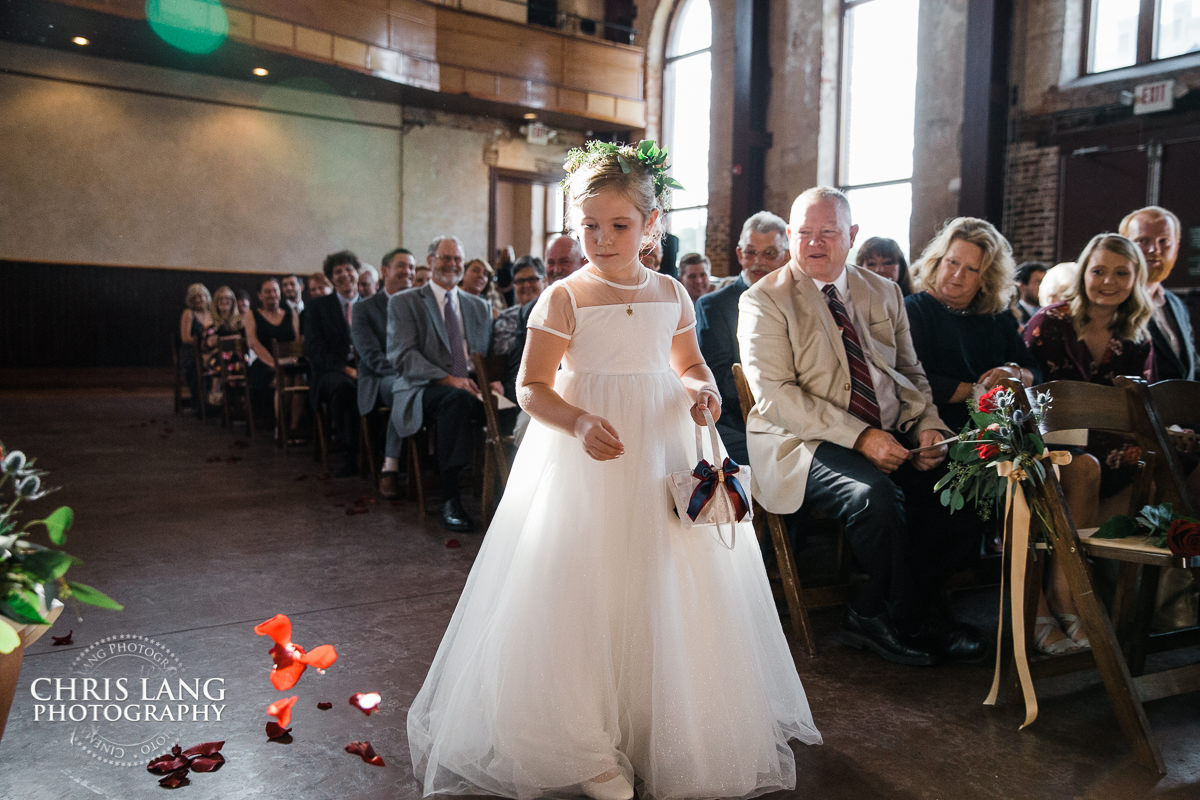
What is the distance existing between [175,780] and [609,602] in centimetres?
111

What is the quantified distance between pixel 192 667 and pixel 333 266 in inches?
191

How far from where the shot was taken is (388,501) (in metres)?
5.79

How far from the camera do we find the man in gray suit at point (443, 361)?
17.6 ft

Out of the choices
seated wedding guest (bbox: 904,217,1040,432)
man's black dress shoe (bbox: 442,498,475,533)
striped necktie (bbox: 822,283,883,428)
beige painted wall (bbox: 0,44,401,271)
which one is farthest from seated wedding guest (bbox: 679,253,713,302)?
beige painted wall (bbox: 0,44,401,271)

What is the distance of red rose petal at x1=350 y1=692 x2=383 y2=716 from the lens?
258 cm

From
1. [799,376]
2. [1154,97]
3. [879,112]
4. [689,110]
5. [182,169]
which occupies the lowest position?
[799,376]

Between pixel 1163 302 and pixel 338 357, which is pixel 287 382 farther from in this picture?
pixel 1163 302

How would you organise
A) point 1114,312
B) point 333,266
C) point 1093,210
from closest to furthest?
point 1114,312, point 333,266, point 1093,210

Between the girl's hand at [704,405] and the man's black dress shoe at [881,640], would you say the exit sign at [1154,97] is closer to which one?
the man's black dress shoe at [881,640]

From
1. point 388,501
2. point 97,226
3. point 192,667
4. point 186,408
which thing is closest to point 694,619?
point 192,667

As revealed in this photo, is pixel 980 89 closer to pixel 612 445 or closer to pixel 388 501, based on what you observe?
pixel 388 501

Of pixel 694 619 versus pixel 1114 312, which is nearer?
pixel 694 619

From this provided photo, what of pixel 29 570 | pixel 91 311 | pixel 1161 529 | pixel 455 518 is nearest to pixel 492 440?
pixel 455 518

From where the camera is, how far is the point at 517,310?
594cm
